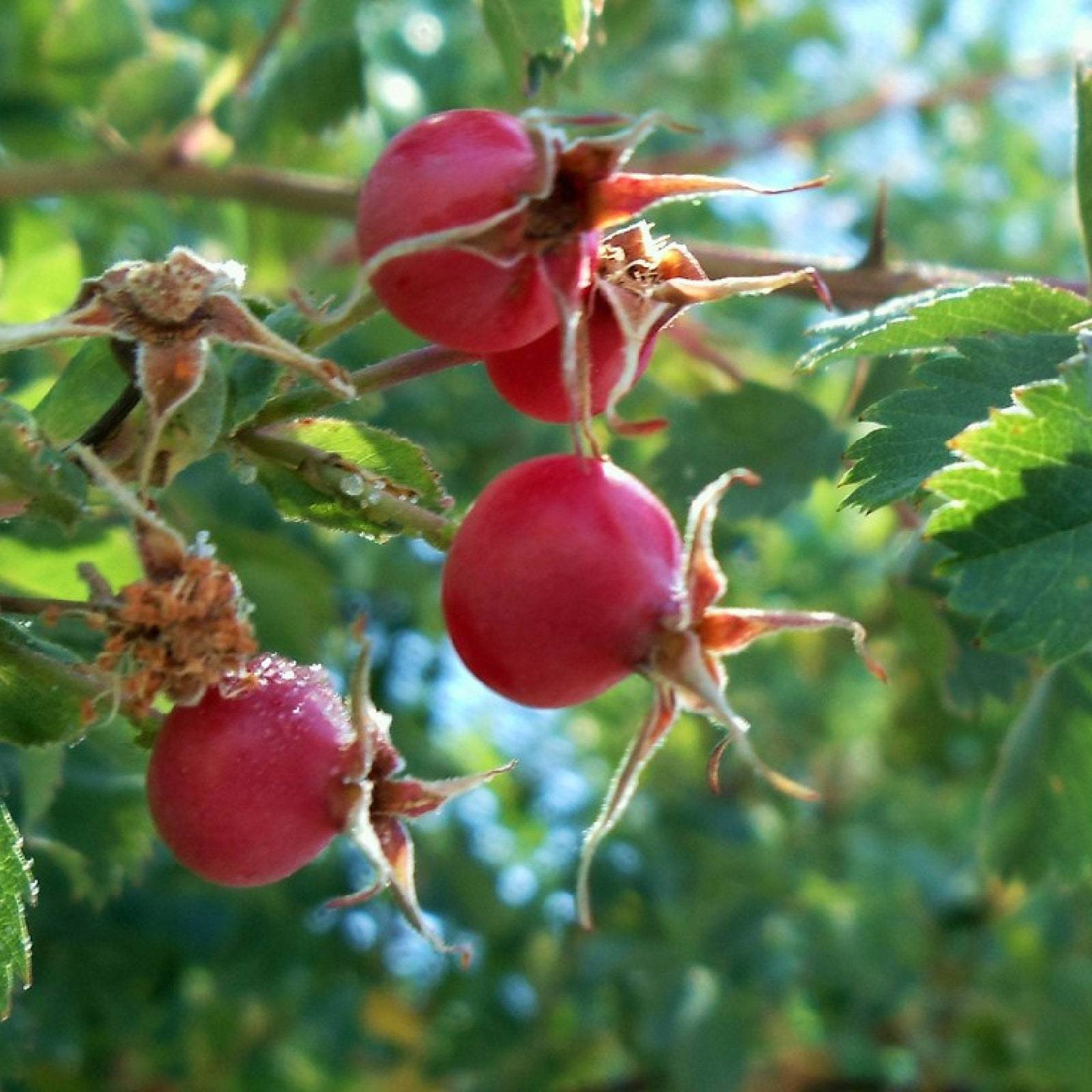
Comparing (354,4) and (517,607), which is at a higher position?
(517,607)

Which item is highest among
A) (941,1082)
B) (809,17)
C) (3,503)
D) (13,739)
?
(3,503)

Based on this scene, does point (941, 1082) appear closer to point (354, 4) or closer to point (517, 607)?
point (354, 4)

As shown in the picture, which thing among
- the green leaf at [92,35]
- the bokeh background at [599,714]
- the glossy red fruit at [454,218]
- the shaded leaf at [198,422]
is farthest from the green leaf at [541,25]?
the green leaf at [92,35]

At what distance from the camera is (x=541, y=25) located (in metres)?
1.49

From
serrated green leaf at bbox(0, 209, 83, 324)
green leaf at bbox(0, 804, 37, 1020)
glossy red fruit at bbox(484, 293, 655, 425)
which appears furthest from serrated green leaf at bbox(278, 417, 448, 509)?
serrated green leaf at bbox(0, 209, 83, 324)

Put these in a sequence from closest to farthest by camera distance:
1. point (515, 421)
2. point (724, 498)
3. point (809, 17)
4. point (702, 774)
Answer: point (724, 498) → point (515, 421) → point (702, 774) → point (809, 17)

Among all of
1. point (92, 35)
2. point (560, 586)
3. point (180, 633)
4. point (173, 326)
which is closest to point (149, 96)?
point (92, 35)

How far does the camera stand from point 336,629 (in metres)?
2.62

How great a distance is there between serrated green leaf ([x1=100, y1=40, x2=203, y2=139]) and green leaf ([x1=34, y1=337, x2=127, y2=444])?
1389 millimetres

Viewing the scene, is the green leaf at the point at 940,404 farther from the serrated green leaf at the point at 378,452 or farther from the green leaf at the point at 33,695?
the green leaf at the point at 33,695

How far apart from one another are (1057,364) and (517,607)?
1.65 feet

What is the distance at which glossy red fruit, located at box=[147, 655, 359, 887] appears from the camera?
1.01 m

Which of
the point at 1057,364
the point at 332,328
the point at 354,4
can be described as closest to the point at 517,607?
the point at 332,328

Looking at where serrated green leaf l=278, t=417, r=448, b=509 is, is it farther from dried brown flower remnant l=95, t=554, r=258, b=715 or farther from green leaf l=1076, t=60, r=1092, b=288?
green leaf l=1076, t=60, r=1092, b=288
